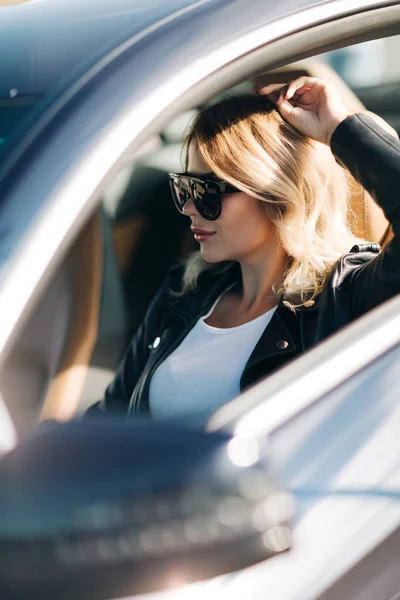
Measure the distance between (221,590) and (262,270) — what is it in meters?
1.25

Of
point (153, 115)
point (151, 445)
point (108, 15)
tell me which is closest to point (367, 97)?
point (108, 15)

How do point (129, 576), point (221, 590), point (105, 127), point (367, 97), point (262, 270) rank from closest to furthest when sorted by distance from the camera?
1. point (129, 576)
2. point (221, 590)
3. point (105, 127)
4. point (262, 270)
5. point (367, 97)

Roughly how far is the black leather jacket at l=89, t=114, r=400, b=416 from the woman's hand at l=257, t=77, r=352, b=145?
74 mm

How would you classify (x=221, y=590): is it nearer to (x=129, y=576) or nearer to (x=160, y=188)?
(x=129, y=576)

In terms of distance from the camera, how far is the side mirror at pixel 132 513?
2.82 ft

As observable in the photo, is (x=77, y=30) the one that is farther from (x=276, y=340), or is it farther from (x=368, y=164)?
(x=276, y=340)

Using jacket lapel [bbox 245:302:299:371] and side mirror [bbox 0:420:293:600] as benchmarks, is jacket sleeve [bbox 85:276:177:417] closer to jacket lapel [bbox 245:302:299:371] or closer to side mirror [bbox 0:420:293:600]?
jacket lapel [bbox 245:302:299:371]

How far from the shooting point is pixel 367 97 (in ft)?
8.05

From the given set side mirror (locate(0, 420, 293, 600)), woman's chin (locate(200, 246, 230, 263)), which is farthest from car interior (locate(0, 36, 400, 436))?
side mirror (locate(0, 420, 293, 600))

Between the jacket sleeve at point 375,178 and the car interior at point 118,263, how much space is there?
18 cm

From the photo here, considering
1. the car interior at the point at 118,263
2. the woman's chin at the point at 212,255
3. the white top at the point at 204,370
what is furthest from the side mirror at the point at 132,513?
the woman's chin at the point at 212,255

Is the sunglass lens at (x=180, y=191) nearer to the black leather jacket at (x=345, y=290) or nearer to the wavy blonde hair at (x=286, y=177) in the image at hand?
the wavy blonde hair at (x=286, y=177)

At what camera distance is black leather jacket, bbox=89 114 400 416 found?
1748 millimetres

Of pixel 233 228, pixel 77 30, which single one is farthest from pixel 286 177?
pixel 77 30
